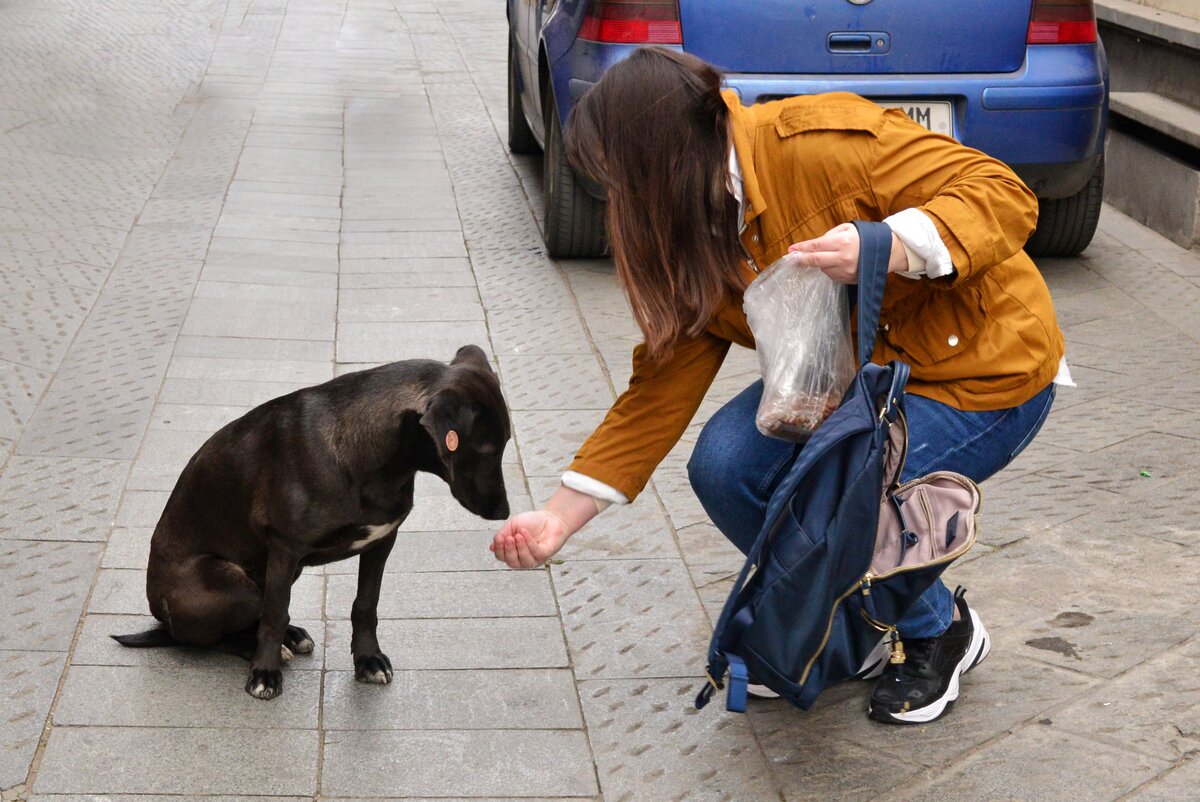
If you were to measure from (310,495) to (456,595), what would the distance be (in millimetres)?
868

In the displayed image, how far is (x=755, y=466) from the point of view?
323 centimetres

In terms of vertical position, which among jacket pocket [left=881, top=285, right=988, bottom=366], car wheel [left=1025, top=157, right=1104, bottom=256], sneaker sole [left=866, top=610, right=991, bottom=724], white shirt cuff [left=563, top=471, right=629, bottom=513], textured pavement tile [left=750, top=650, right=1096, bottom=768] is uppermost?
jacket pocket [left=881, top=285, right=988, bottom=366]

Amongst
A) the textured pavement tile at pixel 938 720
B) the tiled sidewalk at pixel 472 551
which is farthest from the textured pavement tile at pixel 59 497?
the textured pavement tile at pixel 938 720

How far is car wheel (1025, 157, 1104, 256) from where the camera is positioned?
6.95 m

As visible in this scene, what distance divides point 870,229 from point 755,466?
30.1 inches

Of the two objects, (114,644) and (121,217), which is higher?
(114,644)

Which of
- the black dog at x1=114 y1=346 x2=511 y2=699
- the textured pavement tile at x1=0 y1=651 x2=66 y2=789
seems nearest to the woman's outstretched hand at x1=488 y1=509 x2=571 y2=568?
the black dog at x1=114 y1=346 x2=511 y2=699

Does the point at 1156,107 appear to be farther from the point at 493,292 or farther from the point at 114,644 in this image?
the point at 114,644

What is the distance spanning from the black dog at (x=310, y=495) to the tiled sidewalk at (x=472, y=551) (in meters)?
0.16

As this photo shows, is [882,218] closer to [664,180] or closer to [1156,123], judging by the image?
[664,180]

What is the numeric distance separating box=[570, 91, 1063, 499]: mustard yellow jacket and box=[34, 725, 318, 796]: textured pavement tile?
946 mm

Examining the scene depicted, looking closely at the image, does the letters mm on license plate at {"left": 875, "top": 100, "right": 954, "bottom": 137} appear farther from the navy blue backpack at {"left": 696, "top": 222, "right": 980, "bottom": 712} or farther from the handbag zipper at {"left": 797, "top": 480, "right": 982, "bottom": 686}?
the handbag zipper at {"left": 797, "top": 480, "right": 982, "bottom": 686}

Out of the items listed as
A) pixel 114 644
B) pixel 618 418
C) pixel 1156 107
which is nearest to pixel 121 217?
pixel 114 644

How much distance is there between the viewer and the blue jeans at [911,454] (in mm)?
3072
